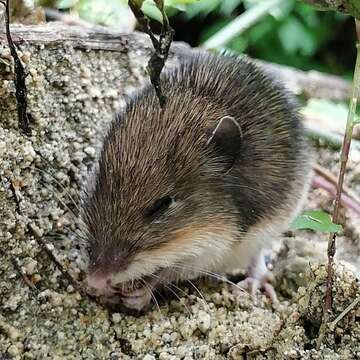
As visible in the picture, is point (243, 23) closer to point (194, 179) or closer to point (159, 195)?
point (194, 179)

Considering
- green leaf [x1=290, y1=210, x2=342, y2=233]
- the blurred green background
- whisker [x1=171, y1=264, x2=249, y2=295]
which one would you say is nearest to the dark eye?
whisker [x1=171, y1=264, x2=249, y2=295]

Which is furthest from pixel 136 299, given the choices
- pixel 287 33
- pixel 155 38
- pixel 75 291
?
pixel 287 33

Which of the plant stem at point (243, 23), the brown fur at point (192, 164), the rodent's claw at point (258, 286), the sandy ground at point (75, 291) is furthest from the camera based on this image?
the plant stem at point (243, 23)

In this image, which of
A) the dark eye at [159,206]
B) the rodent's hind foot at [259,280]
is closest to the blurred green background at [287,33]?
the rodent's hind foot at [259,280]

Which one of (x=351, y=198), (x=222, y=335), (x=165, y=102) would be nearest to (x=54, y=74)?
(x=165, y=102)

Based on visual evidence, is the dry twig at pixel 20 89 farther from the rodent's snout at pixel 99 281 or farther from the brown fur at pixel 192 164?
the rodent's snout at pixel 99 281

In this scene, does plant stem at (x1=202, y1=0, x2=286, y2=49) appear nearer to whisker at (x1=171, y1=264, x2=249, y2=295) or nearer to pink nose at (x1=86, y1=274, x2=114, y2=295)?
whisker at (x1=171, y1=264, x2=249, y2=295)

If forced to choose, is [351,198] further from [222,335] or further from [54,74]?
[54,74]
